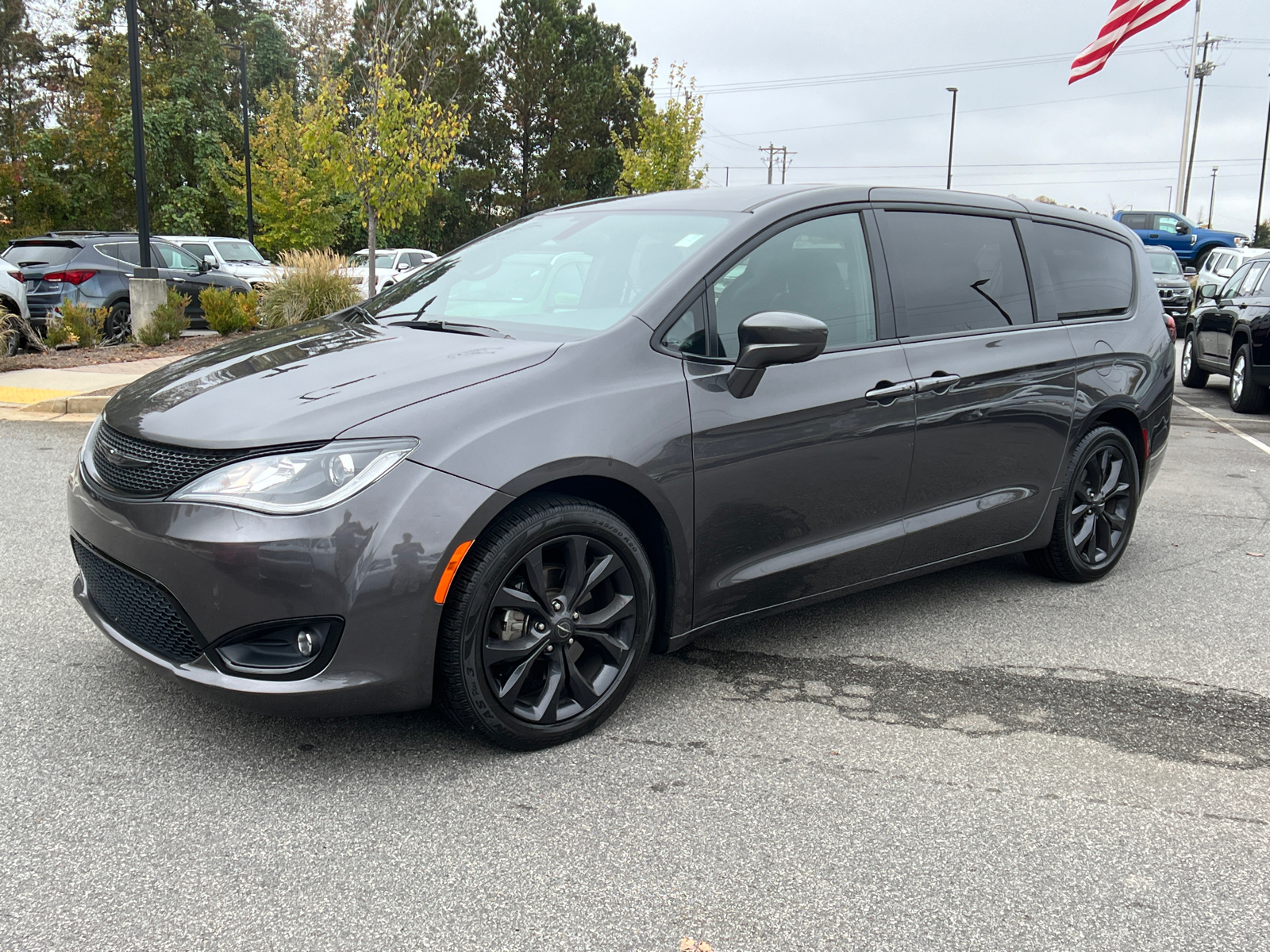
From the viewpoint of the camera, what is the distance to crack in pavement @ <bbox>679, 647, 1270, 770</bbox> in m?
3.45

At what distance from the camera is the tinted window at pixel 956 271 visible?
411 cm

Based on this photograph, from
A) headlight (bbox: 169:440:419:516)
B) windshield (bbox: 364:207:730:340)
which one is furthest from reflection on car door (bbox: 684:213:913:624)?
headlight (bbox: 169:440:419:516)

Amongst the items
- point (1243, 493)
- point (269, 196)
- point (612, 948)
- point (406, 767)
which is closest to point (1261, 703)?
point (612, 948)

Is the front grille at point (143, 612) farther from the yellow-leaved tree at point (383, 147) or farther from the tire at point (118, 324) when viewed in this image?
the yellow-leaved tree at point (383, 147)

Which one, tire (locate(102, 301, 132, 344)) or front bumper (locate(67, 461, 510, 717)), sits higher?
front bumper (locate(67, 461, 510, 717))

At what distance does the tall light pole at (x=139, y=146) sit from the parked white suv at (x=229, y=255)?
7858 millimetres

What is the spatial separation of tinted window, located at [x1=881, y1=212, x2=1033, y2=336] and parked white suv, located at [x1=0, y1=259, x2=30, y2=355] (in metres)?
11.8

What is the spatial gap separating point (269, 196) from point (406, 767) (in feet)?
109

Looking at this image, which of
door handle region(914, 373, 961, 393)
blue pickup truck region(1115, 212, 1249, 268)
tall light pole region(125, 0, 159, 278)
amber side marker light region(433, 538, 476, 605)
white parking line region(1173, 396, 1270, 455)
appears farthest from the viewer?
blue pickup truck region(1115, 212, 1249, 268)

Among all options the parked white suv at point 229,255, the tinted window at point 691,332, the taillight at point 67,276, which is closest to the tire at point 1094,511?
the tinted window at point 691,332

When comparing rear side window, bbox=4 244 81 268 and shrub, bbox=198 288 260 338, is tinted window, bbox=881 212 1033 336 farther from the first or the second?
rear side window, bbox=4 244 81 268

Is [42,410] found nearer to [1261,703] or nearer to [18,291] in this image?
[18,291]

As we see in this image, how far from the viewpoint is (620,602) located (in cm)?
330

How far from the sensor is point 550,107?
4588 cm
